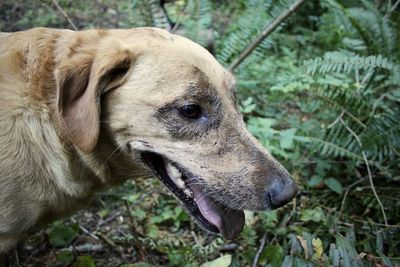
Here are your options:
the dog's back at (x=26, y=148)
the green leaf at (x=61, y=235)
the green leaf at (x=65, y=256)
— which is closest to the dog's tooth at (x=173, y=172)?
the dog's back at (x=26, y=148)

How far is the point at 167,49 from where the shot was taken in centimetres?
271

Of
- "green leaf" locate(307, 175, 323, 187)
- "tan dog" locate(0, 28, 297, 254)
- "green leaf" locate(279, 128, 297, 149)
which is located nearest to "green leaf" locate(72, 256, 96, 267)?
"tan dog" locate(0, 28, 297, 254)

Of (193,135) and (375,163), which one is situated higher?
(193,135)

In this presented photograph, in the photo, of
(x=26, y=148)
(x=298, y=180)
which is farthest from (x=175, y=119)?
(x=298, y=180)

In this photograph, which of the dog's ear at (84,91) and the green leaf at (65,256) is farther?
the green leaf at (65,256)

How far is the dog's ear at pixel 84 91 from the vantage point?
8.38 feet

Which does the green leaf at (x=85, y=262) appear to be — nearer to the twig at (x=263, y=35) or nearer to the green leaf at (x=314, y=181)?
the green leaf at (x=314, y=181)

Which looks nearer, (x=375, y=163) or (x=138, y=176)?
(x=138, y=176)

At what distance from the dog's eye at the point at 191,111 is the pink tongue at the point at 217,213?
0.42 meters

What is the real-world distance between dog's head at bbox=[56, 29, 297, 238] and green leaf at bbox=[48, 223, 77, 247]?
1172 millimetres

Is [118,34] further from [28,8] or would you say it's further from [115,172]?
[28,8]

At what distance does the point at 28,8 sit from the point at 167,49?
14.3 feet

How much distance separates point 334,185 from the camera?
13.2 feet

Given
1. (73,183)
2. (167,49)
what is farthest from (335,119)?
(73,183)
